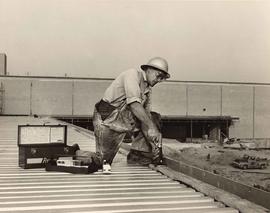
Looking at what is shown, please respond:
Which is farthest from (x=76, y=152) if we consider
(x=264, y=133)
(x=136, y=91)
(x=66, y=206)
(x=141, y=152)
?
(x=264, y=133)

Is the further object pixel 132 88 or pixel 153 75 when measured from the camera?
pixel 153 75

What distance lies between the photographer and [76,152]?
4898 millimetres

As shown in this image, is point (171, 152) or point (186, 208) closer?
point (186, 208)

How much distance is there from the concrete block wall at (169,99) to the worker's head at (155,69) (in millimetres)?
27156

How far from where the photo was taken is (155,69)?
4.59 m

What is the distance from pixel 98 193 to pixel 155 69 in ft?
6.22

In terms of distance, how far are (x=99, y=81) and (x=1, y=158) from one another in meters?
28.1

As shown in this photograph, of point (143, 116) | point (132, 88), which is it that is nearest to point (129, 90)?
point (132, 88)

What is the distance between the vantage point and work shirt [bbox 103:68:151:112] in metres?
4.38

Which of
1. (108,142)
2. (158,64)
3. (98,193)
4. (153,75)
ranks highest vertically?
(158,64)

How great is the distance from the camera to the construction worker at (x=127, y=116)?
447cm

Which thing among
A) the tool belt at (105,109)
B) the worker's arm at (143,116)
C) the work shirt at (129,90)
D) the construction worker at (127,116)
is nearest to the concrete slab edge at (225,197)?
the worker's arm at (143,116)

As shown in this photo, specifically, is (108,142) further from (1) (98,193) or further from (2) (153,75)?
(1) (98,193)

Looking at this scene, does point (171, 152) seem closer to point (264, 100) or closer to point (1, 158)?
point (1, 158)
